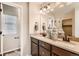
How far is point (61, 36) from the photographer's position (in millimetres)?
1709

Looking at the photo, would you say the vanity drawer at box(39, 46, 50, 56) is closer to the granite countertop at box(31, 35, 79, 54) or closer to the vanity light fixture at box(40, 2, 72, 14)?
the granite countertop at box(31, 35, 79, 54)

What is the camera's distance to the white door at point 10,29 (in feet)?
6.14

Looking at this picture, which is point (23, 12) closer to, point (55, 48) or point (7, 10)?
point (7, 10)

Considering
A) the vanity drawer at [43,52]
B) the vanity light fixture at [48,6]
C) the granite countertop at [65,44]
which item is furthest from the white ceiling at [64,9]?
the vanity drawer at [43,52]

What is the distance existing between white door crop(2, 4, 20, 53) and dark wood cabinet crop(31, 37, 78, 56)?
31 centimetres

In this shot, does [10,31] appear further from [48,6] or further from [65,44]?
[65,44]

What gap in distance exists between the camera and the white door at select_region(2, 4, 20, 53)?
73.6 inches

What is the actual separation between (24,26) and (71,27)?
87cm

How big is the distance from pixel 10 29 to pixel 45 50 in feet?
2.48

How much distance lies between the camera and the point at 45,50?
71.2 inches

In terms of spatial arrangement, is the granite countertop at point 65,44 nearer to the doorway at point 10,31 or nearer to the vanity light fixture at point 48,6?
the doorway at point 10,31

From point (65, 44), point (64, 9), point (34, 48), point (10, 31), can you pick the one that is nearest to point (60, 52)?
point (65, 44)

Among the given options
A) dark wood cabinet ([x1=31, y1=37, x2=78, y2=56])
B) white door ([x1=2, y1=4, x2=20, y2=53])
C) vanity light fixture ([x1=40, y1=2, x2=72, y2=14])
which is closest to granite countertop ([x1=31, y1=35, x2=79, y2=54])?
dark wood cabinet ([x1=31, y1=37, x2=78, y2=56])

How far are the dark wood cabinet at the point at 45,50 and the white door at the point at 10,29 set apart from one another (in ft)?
1.01
